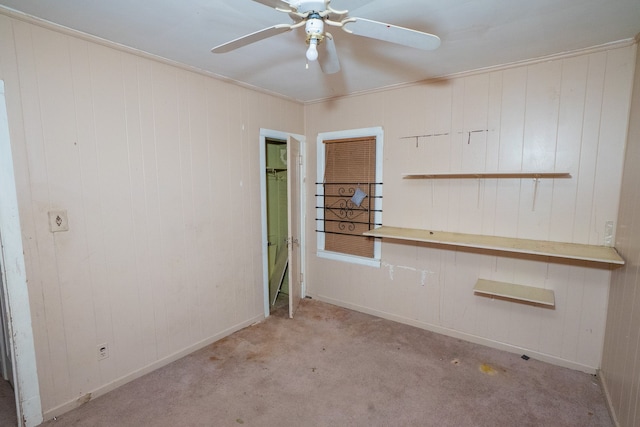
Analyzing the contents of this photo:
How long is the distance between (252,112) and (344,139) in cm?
103

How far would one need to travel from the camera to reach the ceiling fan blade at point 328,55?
5.09 feet

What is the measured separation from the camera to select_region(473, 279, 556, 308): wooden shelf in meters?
2.33

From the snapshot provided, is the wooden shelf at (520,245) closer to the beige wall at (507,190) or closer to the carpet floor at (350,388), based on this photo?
the beige wall at (507,190)

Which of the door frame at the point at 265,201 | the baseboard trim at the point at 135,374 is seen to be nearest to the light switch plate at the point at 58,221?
the baseboard trim at the point at 135,374

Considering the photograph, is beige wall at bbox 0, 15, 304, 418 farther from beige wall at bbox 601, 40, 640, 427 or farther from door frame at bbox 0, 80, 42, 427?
beige wall at bbox 601, 40, 640, 427

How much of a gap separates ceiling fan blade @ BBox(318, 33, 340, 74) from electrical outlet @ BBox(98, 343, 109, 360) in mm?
2365

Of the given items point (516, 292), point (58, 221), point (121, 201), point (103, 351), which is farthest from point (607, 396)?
point (58, 221)

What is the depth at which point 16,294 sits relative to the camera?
1.79 metres

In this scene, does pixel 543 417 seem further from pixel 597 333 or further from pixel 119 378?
pixel 119 378

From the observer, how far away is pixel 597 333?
91.7 inches

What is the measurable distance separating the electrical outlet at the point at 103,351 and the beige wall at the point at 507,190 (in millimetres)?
2390

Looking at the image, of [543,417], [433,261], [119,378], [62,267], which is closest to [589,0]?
[433,261]

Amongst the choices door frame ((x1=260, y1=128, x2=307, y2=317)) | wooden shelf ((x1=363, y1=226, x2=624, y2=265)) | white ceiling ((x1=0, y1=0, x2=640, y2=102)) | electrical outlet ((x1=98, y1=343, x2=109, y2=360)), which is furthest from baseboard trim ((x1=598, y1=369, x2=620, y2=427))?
electrical outlet ((x1=98, y1=343, x2=109, y2=360))

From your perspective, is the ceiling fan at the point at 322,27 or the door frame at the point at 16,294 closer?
the ceiling fan at the point at 322,27
